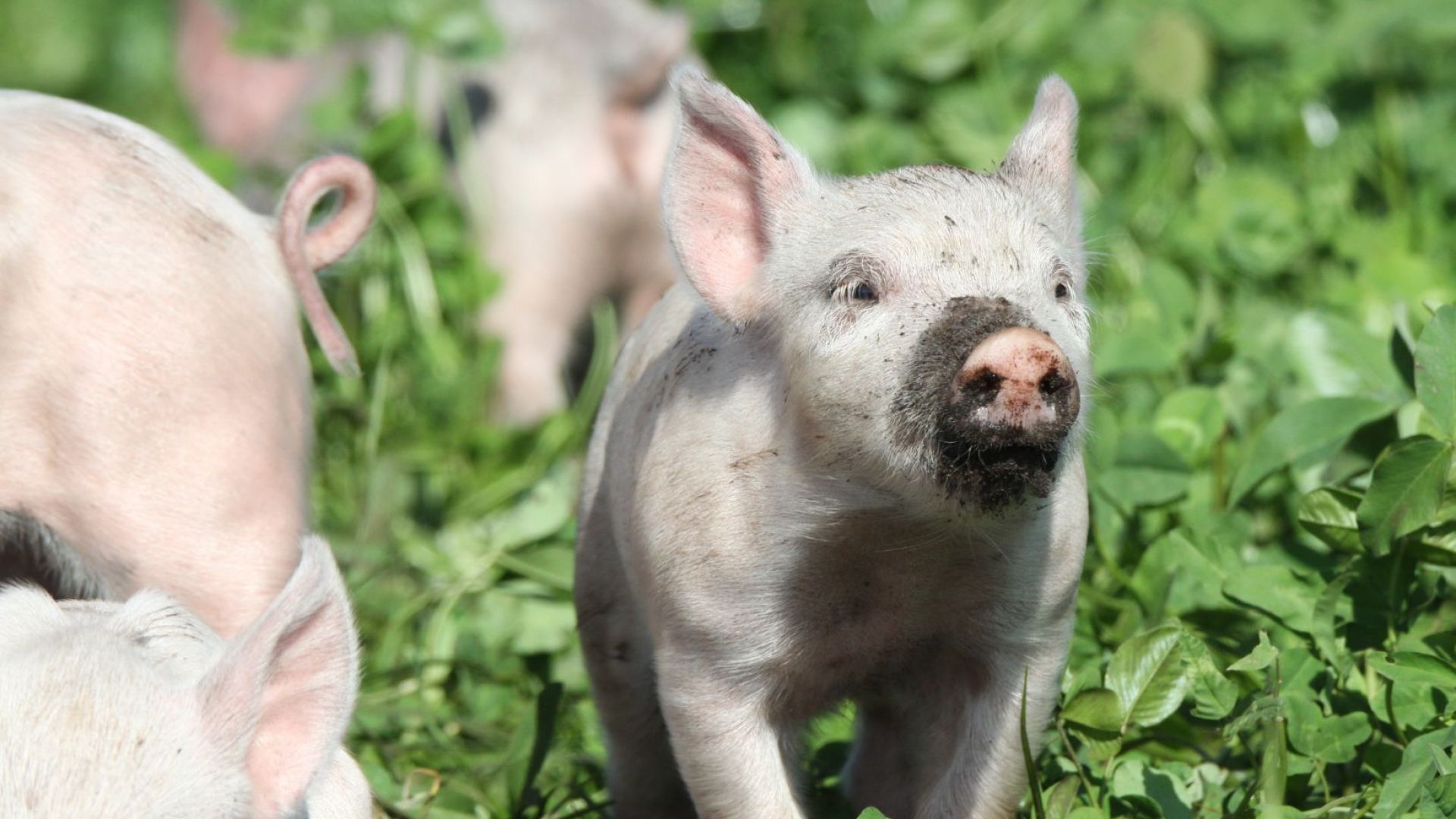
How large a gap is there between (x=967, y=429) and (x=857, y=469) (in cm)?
31

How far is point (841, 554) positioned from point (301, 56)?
4.80 m

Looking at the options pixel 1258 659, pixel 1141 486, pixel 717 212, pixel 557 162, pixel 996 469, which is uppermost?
pixel 717 212

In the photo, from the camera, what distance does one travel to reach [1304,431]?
4.11m

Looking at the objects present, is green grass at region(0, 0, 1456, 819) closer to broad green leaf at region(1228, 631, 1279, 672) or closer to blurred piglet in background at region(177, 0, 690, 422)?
broad green leaf at region(1228, 631, 1279, 672)

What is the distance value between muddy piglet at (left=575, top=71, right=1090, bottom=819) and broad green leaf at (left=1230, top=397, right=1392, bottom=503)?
0.86 m

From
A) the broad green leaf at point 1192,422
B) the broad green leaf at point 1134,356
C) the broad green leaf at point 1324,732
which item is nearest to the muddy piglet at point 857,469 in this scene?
the broad green leaf at point 1324,732

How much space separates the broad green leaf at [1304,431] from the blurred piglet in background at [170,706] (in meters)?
2.12

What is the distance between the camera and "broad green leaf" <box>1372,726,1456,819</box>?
3.06 metres

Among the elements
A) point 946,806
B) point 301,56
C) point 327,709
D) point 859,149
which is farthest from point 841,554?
point 301,56

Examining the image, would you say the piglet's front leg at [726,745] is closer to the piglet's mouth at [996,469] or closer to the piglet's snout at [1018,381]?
the piglet's mouth at [996,469]

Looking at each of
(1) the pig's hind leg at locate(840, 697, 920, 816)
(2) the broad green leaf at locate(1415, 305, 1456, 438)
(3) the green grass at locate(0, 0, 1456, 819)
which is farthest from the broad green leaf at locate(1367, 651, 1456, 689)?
(1) the pig's hind leg at locate(840, 697, 920, 816)

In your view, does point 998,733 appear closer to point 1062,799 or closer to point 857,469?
point 1062,799

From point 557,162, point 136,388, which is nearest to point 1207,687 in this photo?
point 136,388

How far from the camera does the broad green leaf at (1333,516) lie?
3.70m
